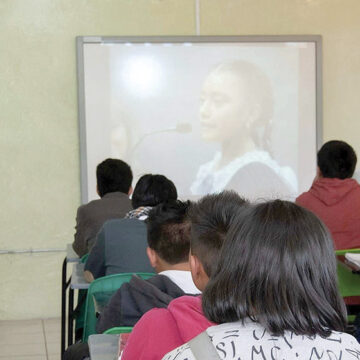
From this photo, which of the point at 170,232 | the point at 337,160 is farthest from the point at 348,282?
the point at 170,232

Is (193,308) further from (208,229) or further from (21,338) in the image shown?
(21,338)

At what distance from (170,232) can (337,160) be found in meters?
1.79

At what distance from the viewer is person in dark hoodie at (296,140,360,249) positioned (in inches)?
154

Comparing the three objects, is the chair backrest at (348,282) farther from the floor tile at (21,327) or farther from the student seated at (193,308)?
the floor tile at (21,327)

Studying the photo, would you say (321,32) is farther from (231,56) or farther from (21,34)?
(21,34)

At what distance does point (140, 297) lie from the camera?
217 cm

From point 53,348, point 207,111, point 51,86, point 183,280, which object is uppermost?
point 51,86

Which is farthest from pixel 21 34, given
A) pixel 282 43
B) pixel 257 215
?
pixel 257 215

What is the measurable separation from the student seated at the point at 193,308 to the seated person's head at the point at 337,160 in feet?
7.07

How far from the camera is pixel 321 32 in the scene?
17.8ft

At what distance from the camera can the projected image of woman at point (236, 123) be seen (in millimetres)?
5363

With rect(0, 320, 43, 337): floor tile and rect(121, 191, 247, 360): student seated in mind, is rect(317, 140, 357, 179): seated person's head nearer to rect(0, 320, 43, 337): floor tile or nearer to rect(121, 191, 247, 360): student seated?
rect(121, 191, 247, 360): student seated

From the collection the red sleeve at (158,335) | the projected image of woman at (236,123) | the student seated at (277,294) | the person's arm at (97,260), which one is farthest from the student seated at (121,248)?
the student seated at (277,294)

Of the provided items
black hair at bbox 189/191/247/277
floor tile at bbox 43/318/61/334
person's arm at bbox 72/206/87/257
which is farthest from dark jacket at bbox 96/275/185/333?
floor tile at bbox 43/318/61/334
